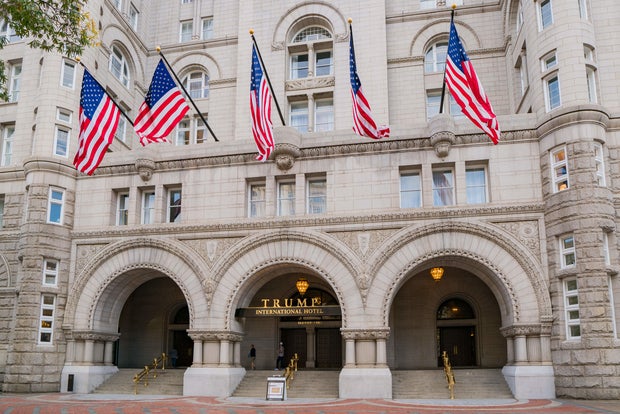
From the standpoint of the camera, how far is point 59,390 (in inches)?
989

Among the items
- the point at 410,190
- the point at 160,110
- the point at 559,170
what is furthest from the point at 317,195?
the point at 559,170

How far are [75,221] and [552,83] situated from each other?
21342mm

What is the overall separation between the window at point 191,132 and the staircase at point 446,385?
58.1ft

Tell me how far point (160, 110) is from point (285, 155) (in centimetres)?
537

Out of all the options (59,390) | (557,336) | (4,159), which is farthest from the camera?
(4,159)

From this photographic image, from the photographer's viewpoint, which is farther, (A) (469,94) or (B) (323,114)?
(B) (323,114)

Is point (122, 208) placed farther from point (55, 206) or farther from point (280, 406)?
point (280, 406)

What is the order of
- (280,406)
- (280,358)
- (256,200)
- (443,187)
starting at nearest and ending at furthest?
1. (280,406)
2. (443,187)
3. (256,200)
4. (280,358)

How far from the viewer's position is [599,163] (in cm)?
2189

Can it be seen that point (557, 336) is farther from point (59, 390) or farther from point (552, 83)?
point (59, 390)

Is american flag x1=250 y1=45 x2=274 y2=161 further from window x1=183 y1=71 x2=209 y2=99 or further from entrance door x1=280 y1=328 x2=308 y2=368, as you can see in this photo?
window x1=183 y1=71 x2=209 y2=99

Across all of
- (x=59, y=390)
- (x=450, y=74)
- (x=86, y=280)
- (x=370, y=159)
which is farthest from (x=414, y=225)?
(x=59, y=390)

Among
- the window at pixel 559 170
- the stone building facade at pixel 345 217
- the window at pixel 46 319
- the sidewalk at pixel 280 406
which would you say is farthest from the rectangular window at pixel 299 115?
the sidewalk at pixel 280 406

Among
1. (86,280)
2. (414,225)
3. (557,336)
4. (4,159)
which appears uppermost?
(4,159)
